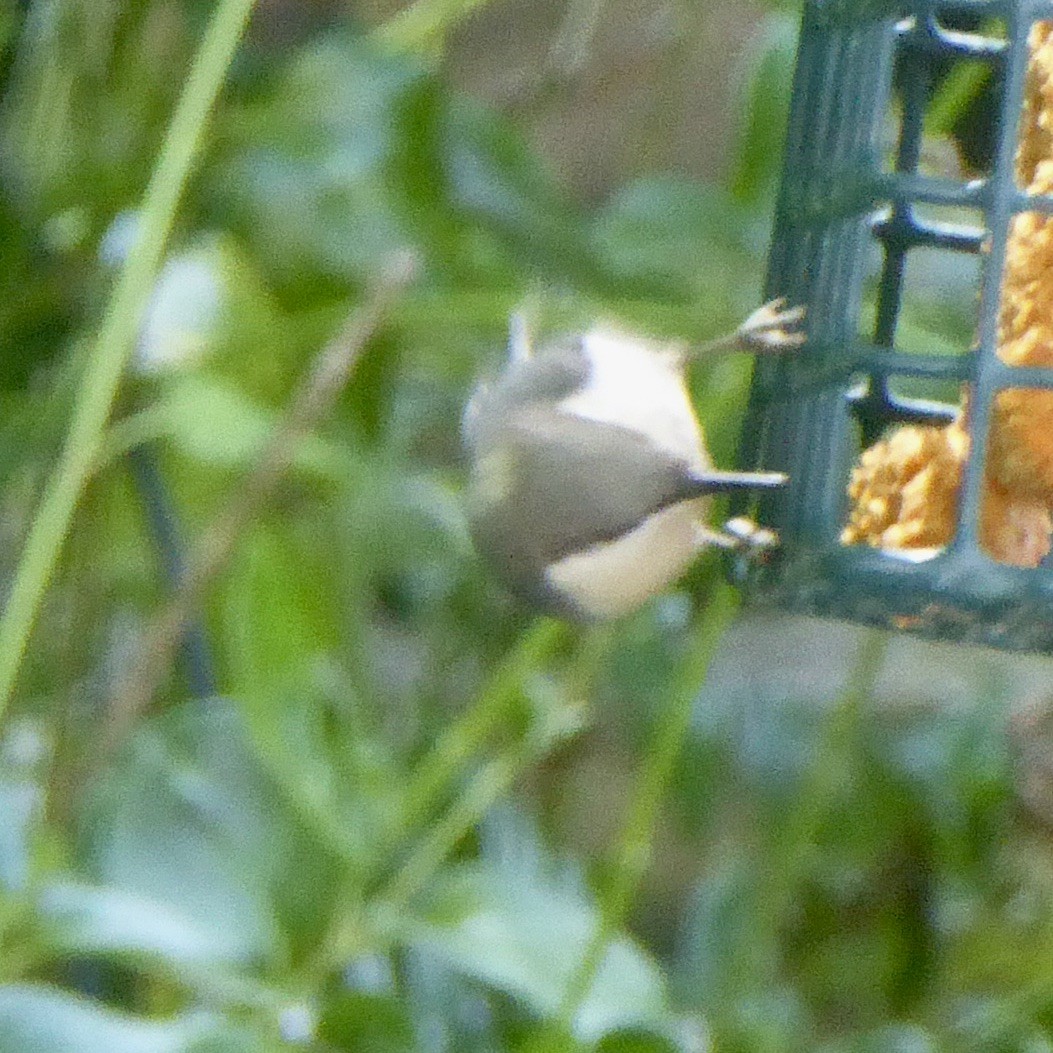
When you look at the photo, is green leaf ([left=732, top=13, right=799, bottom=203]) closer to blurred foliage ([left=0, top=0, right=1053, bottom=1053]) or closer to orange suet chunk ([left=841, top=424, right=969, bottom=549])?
blurred foliage ([left=0, top=0, right=1053, bottom=1053])

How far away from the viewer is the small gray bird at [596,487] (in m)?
0.84

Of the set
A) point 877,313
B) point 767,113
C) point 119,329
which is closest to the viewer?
point 119,329

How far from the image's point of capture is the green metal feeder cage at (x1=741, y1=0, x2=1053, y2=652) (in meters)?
0.64

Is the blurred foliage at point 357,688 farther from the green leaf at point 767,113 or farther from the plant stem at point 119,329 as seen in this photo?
the plant stem at point 119,329

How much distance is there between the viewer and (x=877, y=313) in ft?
2.75

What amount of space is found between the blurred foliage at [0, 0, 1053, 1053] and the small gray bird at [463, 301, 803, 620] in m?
0.06

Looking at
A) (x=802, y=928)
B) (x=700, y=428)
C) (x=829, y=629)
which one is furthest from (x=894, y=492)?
(x=829, y=629)

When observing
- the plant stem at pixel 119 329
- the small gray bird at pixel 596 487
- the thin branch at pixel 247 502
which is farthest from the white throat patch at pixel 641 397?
the plant stem at pixel 119 329

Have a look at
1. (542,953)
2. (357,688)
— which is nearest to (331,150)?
(357,688)

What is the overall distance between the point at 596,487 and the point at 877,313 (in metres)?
0.15

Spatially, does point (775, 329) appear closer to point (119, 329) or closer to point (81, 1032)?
point (119, 329)

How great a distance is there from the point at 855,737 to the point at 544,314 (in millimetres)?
407

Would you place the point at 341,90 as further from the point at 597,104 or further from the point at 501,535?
the point at 597,104

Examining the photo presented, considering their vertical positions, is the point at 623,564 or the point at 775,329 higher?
the point at 775,329
